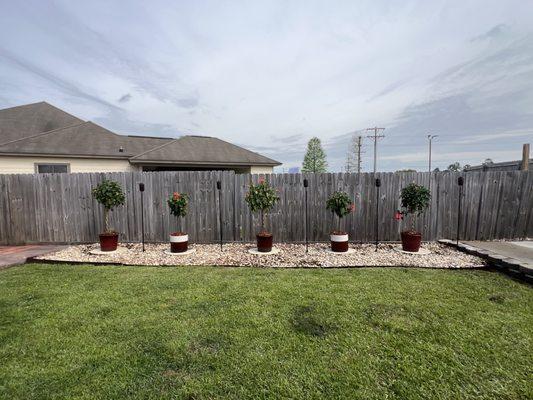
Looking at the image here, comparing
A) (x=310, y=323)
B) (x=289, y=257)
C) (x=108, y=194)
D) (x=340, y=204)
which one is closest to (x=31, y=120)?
(x=108, y=194)

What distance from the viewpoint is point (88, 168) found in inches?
436

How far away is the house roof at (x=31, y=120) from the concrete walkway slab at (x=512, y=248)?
57.0 ft

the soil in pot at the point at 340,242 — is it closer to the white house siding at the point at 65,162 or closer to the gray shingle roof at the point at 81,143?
the white house siding at the point at 65,162

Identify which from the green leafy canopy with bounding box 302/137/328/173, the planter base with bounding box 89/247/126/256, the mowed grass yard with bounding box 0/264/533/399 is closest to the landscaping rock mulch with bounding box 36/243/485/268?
the planter base with bounding box 89/247/126/256

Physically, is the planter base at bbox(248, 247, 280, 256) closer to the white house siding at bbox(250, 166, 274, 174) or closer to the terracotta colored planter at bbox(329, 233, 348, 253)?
the terracotta colored planter at bbox(329, 233, 348, 253)

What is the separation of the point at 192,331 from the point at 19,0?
7.64 meters

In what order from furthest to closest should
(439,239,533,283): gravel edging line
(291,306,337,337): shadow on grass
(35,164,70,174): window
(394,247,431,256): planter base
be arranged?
(35,164,70,174): window < (394,247,431,256): planter base < (439,239,533,283): gravel edging line < (291,306,337,337): shadow on grass

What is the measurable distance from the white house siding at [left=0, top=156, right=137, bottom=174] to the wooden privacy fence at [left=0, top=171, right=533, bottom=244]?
2.99 metres

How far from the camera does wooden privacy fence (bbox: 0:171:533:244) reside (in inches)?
285

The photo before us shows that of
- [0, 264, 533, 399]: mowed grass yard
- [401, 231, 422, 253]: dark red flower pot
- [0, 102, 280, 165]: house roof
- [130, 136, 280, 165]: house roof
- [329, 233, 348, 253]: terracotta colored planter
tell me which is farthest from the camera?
[130, 136, 280, 165]: house roof

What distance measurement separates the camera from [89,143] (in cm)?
1173

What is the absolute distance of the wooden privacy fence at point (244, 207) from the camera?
7.23 metres

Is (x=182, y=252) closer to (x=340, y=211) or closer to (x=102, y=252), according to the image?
(x=102, y=252)

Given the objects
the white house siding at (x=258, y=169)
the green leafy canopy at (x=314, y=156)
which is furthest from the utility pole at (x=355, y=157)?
the white house siding at (x=258, y=169)
